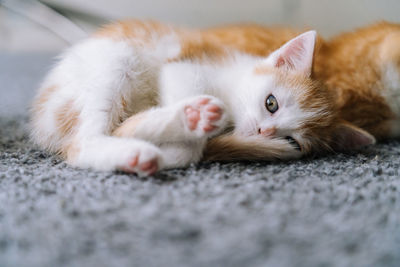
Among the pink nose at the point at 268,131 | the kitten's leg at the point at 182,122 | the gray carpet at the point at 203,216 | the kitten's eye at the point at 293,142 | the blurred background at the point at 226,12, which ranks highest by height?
the blurred background at the point at 226,12

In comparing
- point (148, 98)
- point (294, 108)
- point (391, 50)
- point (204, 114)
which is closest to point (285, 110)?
point (294, 108)

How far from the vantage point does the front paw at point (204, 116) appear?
794 millimetres

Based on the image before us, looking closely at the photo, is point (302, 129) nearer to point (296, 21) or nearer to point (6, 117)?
point (6, 117)

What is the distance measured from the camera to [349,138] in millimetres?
1106

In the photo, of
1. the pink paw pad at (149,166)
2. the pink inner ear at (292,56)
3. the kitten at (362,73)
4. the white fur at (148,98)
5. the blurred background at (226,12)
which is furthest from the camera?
the blurred background at (226,12)

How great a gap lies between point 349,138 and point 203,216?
74 centimetres

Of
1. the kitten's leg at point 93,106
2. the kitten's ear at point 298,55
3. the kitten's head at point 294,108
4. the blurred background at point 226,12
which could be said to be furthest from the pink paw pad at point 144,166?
the blurred background at point 226,12

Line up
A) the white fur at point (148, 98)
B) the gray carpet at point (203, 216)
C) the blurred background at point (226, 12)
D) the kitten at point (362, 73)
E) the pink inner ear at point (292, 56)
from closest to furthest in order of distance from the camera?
1. the gray carpet at point (203, 216)
2. the white fur at point (148, 98)
3. the pink inner ear at point (292, 56)
4. the kitten at point (362, 73)
5. the blurred background at point (226, 12)

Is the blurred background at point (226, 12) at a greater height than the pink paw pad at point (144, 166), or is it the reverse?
the blurred background at point (226, 12)

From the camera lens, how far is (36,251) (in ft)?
1.57

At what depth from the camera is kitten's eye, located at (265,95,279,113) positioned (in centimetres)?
103

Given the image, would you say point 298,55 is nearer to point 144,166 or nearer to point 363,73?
point 363,73

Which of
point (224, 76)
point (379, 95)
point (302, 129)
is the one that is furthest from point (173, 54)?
point (379, 95)

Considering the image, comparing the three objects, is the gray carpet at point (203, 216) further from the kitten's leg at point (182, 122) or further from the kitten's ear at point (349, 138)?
the kitten's ear at point (349, 138)
